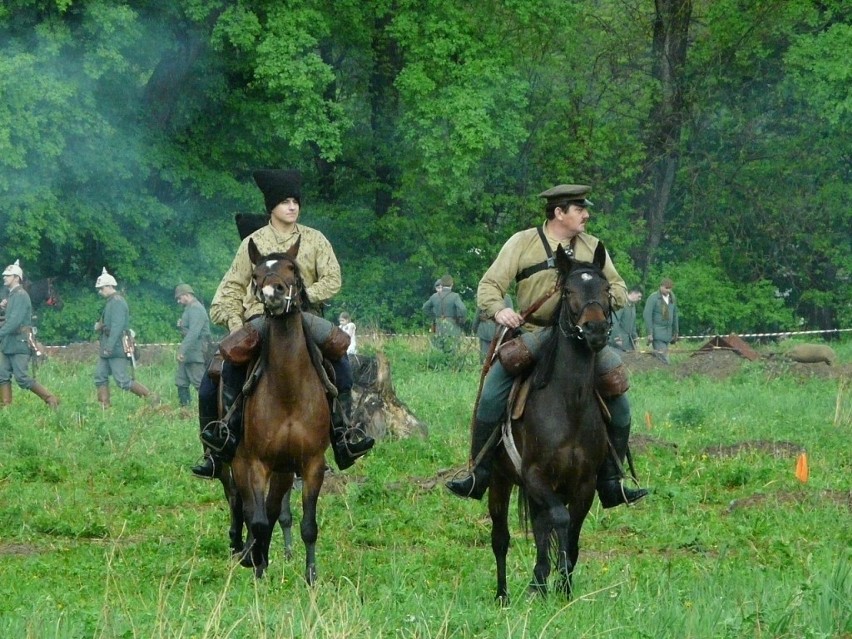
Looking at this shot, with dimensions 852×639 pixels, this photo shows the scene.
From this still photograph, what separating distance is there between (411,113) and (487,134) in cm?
230

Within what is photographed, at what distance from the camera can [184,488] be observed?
1487 cm

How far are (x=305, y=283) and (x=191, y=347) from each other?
Result: 11.5 m

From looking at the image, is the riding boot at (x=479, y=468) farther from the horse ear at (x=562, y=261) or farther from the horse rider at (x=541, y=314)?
the horse ear at (x=562, y=261)

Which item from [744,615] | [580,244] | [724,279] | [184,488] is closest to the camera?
[744,615]

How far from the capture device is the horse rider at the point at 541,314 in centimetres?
970

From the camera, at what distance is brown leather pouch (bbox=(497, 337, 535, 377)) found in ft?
31.4

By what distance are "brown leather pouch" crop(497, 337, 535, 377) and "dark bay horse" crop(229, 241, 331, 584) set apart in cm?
141

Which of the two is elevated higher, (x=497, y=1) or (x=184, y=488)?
(x=497, y=1)

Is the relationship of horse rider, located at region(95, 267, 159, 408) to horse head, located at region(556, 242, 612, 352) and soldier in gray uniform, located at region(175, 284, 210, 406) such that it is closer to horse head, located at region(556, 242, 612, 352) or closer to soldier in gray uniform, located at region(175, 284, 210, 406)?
soldier in gray uniform, located at region(175, 284, 210, 406)

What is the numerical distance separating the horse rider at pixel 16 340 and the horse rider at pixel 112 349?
87 centimetres

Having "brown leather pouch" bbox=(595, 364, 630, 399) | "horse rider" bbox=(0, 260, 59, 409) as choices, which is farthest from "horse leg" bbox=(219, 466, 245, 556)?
"horse rider" bbox=(0, 260, 59, 409)

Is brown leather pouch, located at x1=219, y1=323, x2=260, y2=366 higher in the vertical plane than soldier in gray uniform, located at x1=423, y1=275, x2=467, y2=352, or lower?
higher

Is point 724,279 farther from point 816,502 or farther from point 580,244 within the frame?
point 580,244

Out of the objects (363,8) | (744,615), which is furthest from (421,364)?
(744,615)
